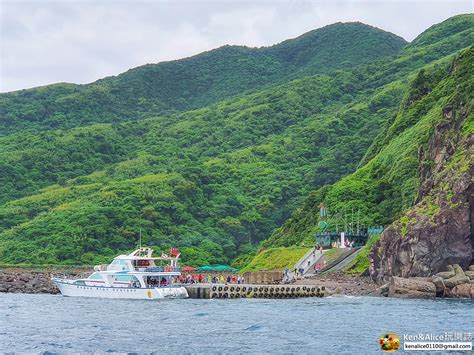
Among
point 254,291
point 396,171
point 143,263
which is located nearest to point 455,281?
point 254,291

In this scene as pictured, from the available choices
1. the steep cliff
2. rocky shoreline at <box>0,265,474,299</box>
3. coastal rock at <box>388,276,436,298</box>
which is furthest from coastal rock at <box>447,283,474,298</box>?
the steep cliff

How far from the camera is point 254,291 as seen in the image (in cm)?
9575

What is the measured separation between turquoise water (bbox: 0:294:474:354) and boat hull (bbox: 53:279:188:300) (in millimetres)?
3806

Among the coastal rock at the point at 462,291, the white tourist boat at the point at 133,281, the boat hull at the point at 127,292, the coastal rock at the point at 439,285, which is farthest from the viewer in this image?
the white tourist boat at the point at 133,281

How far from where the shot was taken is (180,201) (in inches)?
7534

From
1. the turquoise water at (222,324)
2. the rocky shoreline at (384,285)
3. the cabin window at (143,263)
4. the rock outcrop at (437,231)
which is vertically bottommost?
the turquoise water at (222,324)

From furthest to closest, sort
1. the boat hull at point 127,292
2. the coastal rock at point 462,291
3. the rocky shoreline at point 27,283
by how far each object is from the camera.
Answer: the rocky shoreline at point 27,283
the boat hull at point 127,292
the coastal rock at point 462,291

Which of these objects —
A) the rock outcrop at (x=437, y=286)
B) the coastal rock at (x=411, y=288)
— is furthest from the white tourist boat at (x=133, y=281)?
the rock outcrop at (x=437, y=286)

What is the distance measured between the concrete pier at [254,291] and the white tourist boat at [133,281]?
6.67 ft

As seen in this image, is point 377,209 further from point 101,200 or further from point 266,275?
point 101,200

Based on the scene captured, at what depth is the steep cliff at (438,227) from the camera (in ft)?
293

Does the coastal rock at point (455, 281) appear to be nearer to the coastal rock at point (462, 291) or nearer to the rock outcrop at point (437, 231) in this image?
the coastal rock at point (462, 291)

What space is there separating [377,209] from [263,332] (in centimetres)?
7750

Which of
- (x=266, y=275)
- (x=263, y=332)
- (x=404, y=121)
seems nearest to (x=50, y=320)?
(x=263, y=332)
